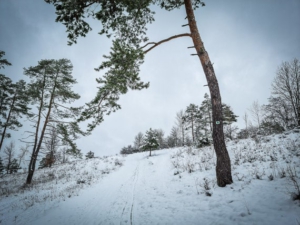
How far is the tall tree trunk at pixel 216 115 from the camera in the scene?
198 inches

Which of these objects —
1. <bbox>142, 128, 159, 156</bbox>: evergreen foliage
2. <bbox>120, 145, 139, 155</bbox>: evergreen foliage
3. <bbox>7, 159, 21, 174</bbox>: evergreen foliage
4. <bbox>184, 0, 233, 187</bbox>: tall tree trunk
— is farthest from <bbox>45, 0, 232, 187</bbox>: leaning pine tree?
<bbox>7, 159, 21, 174</bbox>: evergreen foliage

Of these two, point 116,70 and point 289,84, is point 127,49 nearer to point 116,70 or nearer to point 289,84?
point 116,70

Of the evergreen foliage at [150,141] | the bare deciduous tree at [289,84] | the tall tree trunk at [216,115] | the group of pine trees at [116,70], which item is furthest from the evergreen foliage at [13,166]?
the bare deciduous tree at [289,84]

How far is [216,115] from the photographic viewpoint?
18.1 ft

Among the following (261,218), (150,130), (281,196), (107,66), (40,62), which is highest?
(40,62)

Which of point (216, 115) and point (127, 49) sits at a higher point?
point (127, 49)

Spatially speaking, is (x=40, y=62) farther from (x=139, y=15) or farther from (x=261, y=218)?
(x=261, y=218)

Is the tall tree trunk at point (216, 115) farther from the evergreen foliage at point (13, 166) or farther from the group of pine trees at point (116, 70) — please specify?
the evergreen foliage at point (13, 166)

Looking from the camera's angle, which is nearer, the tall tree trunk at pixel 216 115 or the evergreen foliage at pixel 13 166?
the tall tree trunk at pixel 216 115

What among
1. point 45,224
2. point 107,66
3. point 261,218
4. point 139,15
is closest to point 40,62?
point 107,66

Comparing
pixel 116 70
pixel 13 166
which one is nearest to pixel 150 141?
pixel 116 70

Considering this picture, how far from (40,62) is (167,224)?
17.6m

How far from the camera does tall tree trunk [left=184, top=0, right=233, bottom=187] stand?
5.03 metres

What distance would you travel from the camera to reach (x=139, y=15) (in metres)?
7.12
